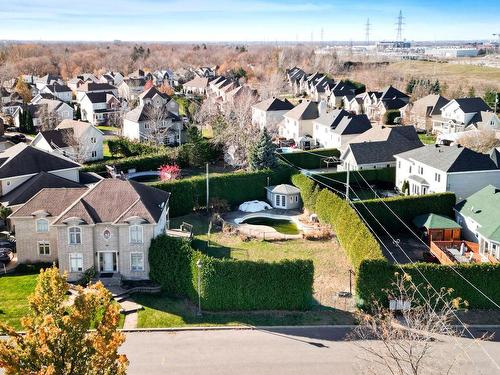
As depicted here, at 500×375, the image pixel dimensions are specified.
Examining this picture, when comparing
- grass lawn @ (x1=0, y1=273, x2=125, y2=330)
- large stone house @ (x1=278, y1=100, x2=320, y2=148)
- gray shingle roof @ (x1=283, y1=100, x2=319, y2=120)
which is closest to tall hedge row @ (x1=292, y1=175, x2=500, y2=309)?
grass lawn @ (x1=0, y1=273, x2=125, y2=330)

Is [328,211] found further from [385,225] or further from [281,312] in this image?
[281,312]

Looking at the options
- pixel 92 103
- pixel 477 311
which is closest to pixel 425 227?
pixel 477 311

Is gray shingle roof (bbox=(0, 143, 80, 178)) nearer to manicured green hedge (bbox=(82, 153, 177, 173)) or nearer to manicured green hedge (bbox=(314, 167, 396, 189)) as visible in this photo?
manicured green hedge (bbox=(82, 153, 177, 173))

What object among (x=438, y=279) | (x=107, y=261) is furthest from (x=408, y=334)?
(x=107, y=261)

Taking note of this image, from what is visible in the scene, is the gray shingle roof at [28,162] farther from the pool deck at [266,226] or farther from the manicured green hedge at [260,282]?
the manicured green hedge at [260,282]

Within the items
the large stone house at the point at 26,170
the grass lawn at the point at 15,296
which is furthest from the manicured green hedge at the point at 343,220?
the large stone house at the point at 26,170

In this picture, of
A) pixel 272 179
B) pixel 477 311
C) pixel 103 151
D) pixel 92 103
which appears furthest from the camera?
pixel 92 103
